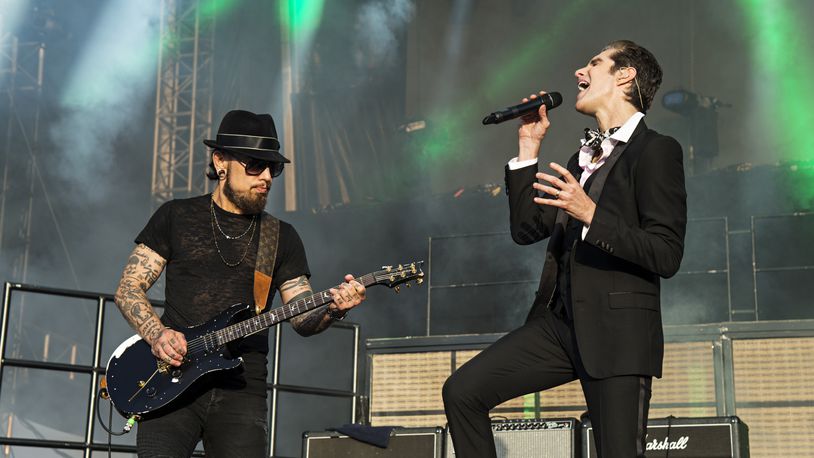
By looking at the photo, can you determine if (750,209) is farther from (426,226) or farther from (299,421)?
(299,421)

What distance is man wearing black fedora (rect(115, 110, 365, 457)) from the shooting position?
365 centimetres

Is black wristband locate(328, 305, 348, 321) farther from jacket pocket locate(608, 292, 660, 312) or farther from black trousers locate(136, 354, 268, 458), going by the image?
jacket pocket locate(608, 292, 660, 312)

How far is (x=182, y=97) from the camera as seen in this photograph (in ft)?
40.5

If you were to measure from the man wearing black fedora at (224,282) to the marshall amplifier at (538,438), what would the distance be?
148 centimetres

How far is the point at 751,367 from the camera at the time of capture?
19.0 ft

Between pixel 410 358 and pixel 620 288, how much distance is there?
348cm

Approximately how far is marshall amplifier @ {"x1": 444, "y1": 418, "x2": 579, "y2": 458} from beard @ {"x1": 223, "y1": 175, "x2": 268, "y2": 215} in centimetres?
171

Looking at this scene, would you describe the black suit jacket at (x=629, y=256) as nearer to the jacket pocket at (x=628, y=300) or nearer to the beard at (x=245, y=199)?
the jacket pocket at (x=628, y=300)

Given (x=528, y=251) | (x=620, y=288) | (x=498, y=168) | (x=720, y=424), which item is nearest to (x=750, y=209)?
(x=528, y=251)

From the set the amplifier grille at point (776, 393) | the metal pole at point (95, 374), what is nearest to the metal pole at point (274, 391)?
the metal pole at point (95, 374)

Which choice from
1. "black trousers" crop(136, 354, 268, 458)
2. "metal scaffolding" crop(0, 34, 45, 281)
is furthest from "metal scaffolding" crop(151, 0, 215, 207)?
"black trousers" crop(136, 354, 268, 458)

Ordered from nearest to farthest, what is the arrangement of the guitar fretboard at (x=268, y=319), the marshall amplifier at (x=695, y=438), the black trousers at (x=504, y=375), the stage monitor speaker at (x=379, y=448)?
the black trousers at (x=504, y=375) < the guitar fretboard at (x=268, y=319) < the marshall amplifier at (x=695, y=438) < the stage monitor speaker at (x=379, y=448)

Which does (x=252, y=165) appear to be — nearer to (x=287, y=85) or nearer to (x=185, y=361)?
(x=185, y=361)

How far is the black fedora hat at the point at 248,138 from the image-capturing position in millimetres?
3979
